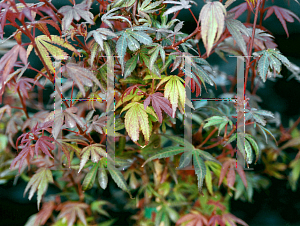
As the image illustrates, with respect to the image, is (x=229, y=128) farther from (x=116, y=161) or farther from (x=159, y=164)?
(x=116, y=161)

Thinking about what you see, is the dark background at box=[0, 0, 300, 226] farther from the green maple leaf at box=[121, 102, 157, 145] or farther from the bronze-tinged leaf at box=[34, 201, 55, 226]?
the green maple leaf at box=[121, 102, 157, 145]

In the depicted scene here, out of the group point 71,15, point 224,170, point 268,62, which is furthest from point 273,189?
point 71,15

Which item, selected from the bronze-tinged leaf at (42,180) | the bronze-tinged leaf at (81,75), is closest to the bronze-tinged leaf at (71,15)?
the bronze-tinged leaf at (81,75)

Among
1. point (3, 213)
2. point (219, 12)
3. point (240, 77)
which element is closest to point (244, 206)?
point (240, 77)

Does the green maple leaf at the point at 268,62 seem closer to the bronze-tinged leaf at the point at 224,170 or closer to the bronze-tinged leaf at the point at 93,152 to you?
the bronze-tinged leaf at the point at 224,170

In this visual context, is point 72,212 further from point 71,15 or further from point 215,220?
point 71,15

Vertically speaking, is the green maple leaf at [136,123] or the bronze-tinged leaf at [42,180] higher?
the green maple leaf at [136,123]

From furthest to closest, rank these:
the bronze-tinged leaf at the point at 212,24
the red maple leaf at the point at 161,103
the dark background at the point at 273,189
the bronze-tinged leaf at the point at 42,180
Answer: the dark background at the point at 273,189, the bronze-tinged leaf at the point at 42,180, the red maple leaf at the point at 161,103, the bronze-tinged leaf at the point at 212,24

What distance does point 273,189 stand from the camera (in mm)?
1265

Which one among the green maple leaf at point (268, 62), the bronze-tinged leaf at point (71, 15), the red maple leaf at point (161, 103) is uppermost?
the bronze-tinged leaf at point (71, 15)

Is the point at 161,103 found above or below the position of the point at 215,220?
above

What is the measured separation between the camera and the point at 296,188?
3.95 ft

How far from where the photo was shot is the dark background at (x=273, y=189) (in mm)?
1222

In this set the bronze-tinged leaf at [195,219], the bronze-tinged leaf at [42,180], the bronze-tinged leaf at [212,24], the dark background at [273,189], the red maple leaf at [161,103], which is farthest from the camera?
the dark background at [273,189]
